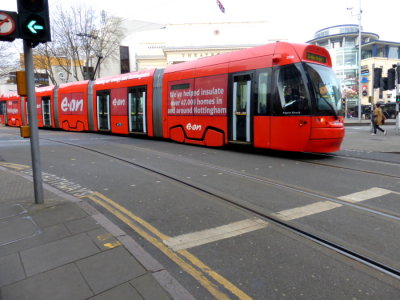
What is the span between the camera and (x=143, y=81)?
14469mm

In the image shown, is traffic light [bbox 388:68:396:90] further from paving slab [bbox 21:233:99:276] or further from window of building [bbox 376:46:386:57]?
window of building [bbox 376:46:386:57]

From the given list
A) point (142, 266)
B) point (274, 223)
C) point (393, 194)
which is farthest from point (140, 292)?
point (393, 194)

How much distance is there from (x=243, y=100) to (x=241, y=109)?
0.29m

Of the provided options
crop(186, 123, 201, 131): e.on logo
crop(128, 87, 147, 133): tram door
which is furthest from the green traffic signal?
crop(128, 87, 147, 133): tram door

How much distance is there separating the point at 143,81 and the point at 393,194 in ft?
37.5

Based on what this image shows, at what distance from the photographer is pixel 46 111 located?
2242 centimetres

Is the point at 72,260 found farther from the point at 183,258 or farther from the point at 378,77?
the point at 378,77

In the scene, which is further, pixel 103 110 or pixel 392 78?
pixel 103 110

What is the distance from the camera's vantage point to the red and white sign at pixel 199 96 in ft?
35.6

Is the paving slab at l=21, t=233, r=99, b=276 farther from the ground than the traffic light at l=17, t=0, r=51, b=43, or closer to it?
closer to it

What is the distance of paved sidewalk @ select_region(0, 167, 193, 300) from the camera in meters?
2.70

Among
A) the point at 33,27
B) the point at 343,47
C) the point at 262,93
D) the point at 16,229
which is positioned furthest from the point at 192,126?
the point at 343,47

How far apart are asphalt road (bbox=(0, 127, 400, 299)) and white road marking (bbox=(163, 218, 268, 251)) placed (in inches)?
0.5

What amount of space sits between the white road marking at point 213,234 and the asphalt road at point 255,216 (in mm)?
14
